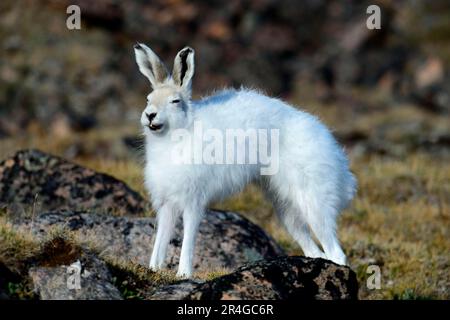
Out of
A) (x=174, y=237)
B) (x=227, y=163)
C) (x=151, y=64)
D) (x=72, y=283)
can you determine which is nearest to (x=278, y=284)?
(x=72, y=283)

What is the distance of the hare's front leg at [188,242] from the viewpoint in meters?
8.11

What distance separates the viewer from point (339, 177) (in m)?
9.01

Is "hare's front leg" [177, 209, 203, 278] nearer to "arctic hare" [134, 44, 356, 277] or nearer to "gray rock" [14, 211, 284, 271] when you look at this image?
"arctic hare" [134, 44, 356, 277]

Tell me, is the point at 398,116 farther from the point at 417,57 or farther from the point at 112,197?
the point at 112,197

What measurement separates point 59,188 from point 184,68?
11.3 feet

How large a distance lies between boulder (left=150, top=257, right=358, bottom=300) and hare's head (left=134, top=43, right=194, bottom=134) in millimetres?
1703

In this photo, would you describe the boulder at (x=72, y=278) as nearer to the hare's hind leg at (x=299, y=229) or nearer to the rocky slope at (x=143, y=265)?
the rocky slope at (x=143, y=265)

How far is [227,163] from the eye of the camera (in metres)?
8.58

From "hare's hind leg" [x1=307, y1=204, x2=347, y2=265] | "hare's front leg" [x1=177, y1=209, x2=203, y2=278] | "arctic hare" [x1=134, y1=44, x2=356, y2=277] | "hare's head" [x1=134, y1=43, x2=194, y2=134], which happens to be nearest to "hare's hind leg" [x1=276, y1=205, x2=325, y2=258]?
"arctic hare" [x1=134, y1=44, x2=356, y2=277]

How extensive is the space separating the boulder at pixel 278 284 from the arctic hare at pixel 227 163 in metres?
1.20

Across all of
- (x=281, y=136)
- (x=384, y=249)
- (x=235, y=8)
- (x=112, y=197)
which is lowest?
(x=384, y=249)

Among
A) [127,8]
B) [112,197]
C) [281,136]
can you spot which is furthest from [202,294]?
[127,8]

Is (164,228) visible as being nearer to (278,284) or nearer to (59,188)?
(278,284)

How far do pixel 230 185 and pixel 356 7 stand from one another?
24899 millimetres
